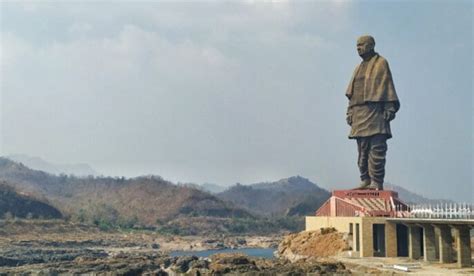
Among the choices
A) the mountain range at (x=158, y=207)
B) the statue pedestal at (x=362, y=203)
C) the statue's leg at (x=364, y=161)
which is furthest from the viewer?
the mountain range at (x=158, y=207)

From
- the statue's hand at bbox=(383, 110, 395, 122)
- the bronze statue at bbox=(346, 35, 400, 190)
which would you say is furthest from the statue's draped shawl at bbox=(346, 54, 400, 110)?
the statue's hand at bbox=(383, 110, 395, 122)

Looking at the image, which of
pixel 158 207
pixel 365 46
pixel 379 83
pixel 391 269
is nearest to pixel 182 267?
pixel 391 269

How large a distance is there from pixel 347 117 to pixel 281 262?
20943 millimetres

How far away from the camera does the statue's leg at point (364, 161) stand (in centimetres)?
6906

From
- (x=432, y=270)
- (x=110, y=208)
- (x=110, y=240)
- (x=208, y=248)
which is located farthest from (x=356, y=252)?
(x=110, y=208)

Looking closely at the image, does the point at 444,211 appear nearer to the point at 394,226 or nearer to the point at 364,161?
the point at 394,226

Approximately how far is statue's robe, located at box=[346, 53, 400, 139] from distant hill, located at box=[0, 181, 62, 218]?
67.6 metres

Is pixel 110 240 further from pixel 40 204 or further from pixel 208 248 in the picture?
pixel 40 204

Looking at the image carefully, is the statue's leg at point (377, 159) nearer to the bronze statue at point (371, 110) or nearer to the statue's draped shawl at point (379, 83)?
the bronze statue at point (371, 110)

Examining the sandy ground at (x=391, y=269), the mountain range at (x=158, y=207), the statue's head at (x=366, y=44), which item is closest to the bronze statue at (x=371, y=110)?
the statue's head at (x=366, y=44)

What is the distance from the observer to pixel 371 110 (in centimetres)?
6862

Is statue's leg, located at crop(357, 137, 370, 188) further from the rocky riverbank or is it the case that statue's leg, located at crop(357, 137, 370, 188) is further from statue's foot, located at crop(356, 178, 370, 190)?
the rocky riverbank

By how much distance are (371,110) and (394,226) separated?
15.2 meters

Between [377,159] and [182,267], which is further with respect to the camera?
[377,159]
